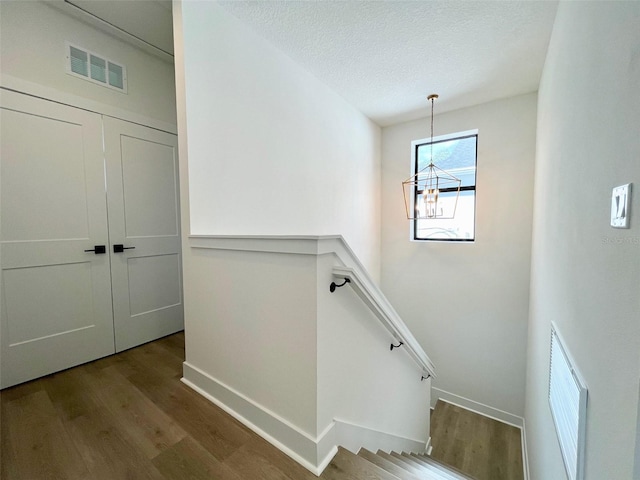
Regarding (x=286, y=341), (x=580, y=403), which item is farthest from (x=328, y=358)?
(x=580, y=403)

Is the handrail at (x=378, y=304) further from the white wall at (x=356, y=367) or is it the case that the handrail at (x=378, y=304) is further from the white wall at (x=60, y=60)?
the white wall at (x=60, y=60)

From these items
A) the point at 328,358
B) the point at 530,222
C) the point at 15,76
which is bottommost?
Answer: the point at 328,358

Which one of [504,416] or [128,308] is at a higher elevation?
[128,308]

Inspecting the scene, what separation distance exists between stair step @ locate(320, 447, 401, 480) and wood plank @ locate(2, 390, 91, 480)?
1.12m

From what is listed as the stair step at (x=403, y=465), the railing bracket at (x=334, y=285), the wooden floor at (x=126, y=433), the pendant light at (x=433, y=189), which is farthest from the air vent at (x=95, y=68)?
the stair step at (x=403, y=465)

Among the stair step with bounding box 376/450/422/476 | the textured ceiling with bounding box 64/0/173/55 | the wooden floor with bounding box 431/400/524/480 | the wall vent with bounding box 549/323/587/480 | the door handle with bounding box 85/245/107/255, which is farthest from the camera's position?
the wooden floor with bounding box 431/400/524/480

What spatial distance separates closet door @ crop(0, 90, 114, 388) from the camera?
1763 millimetres

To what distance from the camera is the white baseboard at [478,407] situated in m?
3.05

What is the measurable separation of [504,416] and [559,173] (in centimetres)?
311

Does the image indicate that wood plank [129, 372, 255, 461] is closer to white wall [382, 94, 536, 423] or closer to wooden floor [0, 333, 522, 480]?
wooden floor [0, 333, 522, 480]

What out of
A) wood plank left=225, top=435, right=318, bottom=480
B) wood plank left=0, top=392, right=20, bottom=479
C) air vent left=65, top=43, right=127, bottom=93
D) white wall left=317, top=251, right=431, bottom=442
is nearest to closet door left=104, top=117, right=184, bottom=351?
air vent left=65, top=43, right=127, bottom=93

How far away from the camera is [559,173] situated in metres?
1.50

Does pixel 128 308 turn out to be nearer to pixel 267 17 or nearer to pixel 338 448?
pixel 338 448

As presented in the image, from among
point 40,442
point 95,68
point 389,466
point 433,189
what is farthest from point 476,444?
point 95,68
